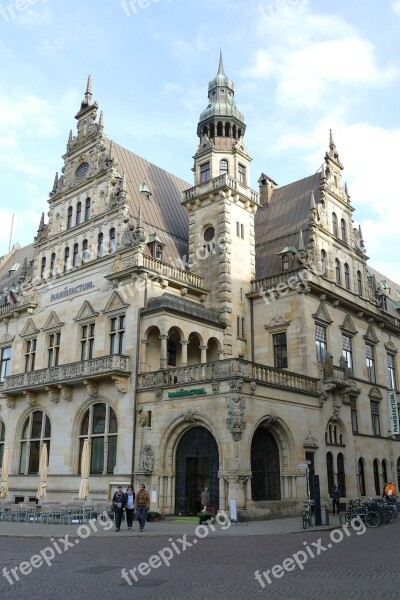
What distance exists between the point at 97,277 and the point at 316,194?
16936 millimetres

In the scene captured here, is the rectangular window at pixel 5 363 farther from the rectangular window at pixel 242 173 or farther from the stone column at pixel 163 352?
the rectangular window at pixel 242 173

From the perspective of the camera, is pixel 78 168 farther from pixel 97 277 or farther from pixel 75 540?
pixel 75 540

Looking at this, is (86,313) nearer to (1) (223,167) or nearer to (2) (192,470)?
(2) (192,470)

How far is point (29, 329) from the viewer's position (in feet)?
137

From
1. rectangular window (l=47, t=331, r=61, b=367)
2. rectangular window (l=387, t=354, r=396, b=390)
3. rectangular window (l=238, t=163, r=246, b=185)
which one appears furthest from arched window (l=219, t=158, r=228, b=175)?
rectangular window (l=387, t=354, r=396, b=390)

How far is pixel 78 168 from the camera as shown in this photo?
139 feet

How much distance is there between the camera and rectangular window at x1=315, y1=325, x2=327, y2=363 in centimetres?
3666

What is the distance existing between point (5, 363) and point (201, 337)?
17.5m

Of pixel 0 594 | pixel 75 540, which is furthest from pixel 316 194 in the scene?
pixel 0 594

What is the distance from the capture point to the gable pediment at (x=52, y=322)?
129 feet

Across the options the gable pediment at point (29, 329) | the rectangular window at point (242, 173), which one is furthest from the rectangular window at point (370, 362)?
the gable pediment at point (29, 329)

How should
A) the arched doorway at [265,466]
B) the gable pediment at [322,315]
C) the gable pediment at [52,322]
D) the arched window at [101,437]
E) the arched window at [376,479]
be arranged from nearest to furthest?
the arched doorway at [265,466] < the arched window at [101,437] < the gable pediment at [322,315] < the arched window at [376,479] < the gable pediment at [52,322]

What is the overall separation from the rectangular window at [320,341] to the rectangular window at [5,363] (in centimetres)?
2267

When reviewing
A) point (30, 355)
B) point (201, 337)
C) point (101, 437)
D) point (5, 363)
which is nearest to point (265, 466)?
point (201, 337)
